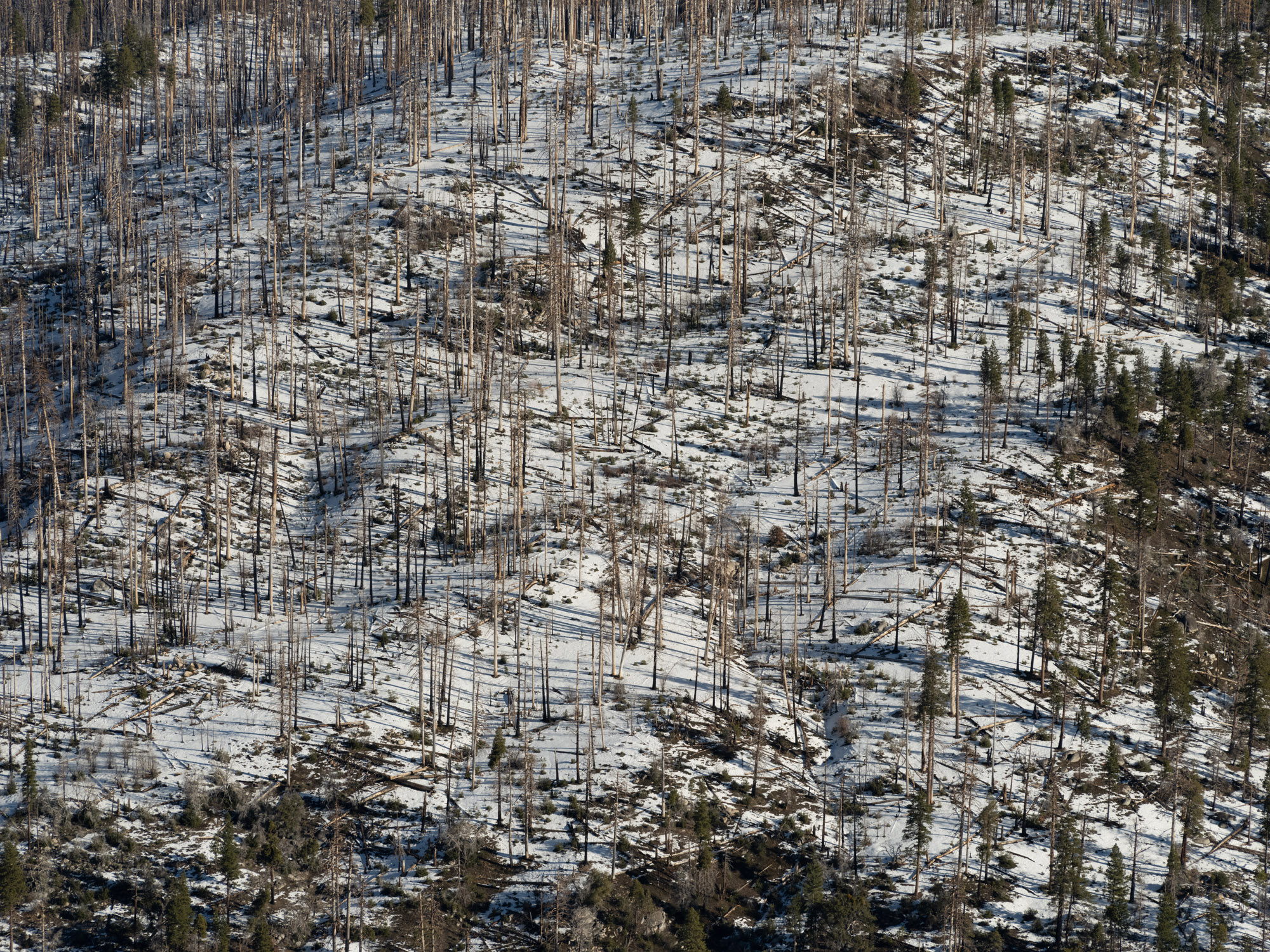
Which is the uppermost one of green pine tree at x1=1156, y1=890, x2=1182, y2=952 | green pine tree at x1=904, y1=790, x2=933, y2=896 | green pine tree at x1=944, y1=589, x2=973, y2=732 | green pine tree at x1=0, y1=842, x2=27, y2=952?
green pine tree at x1=944, y1=589, x2=973, y2=732

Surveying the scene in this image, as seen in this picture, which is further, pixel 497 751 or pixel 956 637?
pixel 956 637

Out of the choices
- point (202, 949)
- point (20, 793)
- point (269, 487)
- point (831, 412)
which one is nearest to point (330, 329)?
point (269, 487)

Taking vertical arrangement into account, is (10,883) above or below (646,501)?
below

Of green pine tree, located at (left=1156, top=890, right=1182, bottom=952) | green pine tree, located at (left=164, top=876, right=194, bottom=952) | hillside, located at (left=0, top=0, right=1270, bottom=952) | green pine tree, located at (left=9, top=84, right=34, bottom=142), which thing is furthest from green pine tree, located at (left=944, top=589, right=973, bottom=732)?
green pine tree, located at (left=9, top=84, right=34, bottom=142)

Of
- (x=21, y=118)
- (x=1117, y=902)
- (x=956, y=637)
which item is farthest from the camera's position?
(x=21, y=118)

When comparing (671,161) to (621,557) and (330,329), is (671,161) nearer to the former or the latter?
(330,329)

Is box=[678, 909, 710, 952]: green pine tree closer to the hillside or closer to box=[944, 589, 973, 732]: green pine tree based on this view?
the hillside

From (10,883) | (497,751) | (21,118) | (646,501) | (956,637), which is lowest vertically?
(10,883)

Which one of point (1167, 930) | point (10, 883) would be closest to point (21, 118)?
point (10, 883)

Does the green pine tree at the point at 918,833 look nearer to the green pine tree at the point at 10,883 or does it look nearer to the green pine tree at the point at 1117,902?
the green pine tree at the point at 1117,902

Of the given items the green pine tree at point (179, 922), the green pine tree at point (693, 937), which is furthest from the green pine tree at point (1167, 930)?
the green pine tree at point (179, 922)

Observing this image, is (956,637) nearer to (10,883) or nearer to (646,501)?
(646,501)

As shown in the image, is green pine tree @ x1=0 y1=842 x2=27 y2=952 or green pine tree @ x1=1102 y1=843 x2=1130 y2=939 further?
green pine tree @ x1=1102 y1=843 x2=1130 y2=939

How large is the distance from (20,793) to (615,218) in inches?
2548
